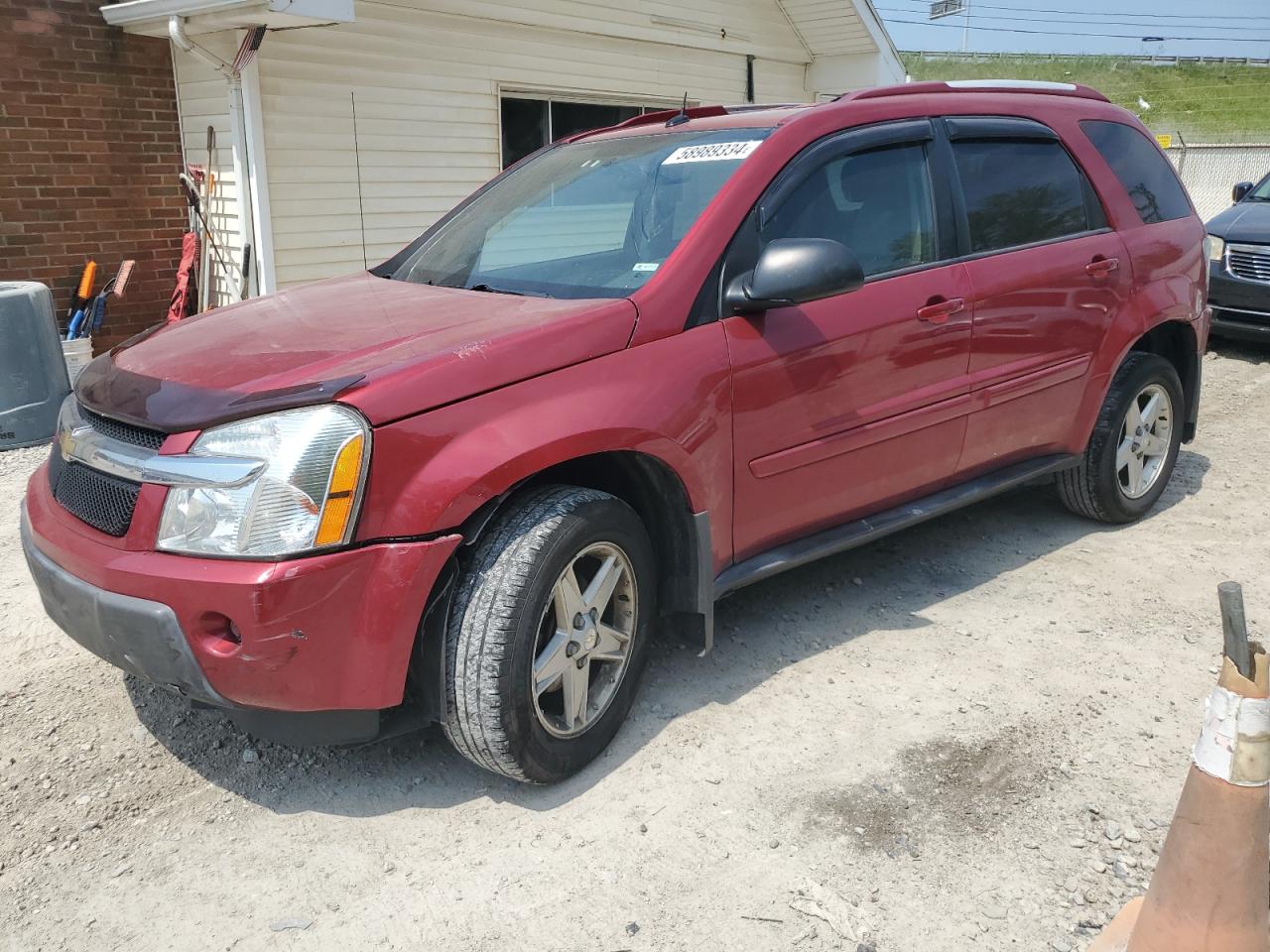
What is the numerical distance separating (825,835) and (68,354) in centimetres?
655

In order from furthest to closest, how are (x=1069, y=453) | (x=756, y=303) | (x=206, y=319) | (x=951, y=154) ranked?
(x=1069, y=453) → (x=951, y=154) → (x=206, y=319) → (x=756, y=303)

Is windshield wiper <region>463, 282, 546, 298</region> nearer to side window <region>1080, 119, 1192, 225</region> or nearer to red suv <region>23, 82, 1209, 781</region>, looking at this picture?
red suv <region>23, 82, 1209, 781</region>

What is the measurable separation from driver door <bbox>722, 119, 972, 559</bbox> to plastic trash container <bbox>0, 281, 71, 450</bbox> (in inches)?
190

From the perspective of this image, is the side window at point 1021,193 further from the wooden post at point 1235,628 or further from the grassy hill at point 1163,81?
the grassy hill at point 1163,81

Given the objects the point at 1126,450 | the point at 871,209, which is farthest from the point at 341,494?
the point at 1126,450

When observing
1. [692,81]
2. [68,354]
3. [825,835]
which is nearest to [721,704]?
[825,835]

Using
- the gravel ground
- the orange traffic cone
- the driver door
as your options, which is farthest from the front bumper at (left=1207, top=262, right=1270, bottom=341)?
the orange traffic cone

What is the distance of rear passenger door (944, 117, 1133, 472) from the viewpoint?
418 cm

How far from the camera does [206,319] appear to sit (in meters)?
3.57

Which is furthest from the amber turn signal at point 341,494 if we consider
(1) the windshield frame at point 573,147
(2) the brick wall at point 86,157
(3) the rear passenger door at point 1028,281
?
(2) the brick wall at point 86,157

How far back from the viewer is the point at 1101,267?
4.60 m

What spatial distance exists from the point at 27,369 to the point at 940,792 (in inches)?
232

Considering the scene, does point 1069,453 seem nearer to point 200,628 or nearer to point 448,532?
point 448,532

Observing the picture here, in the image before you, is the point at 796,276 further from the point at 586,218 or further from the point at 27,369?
the point at 27,369
